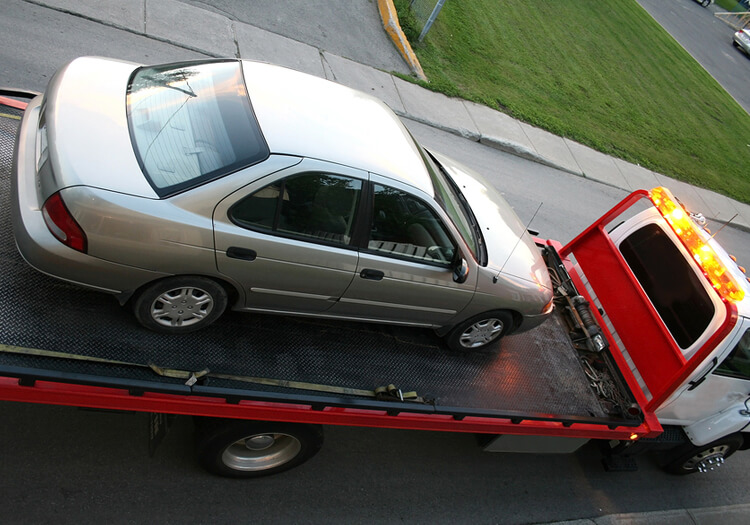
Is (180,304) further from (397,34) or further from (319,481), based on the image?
(397,34)

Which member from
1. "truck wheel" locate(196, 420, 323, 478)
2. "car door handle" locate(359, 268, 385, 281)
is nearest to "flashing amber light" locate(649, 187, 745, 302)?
"car door handle" locate(359, 268, 385, 281)

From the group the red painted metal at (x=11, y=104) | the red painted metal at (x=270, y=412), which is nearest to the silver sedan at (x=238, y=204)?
the red painted metal at (x=270, y=412)

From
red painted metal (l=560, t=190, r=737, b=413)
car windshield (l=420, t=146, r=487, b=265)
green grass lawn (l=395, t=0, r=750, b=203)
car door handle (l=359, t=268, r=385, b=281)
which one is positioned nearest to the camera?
car door handle (l=359, t=268, r=385, b=281)

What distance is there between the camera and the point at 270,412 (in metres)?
3.46

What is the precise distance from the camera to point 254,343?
3879 mm

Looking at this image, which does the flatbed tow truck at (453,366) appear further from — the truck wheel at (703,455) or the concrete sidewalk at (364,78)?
the concrete sidewalk at (364,78)

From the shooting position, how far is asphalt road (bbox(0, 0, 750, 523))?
364 cm

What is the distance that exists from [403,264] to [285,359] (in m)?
1.08

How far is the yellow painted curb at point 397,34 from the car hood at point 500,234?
637 centimetres

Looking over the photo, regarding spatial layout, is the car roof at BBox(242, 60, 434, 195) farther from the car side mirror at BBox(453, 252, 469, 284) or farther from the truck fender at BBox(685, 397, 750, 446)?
the truck fender at BBox(685, 397, 750, 446)

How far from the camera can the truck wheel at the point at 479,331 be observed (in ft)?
15.1

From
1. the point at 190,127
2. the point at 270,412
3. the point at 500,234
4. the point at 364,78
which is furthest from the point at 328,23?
the point at 270,412

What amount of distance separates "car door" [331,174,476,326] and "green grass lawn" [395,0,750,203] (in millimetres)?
7838

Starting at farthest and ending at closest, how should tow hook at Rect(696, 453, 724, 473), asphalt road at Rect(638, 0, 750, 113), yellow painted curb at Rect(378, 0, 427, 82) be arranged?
asphalt road at Rect(638, 0, 750, 113) < yellow painted curb at Rect(378, 0, 427, 82) < tow hook at Rect(696, 453, 724, 473)
